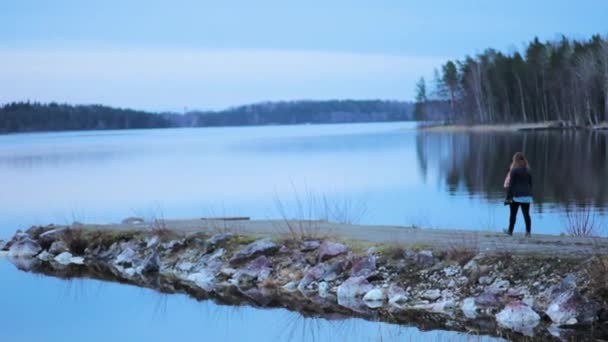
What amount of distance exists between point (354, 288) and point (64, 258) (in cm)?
880

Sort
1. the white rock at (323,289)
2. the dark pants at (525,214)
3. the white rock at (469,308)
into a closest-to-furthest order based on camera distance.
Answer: the white rock at (469,308), the white rock at (323,289), the dark pants at (525,214)

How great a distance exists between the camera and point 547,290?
13742 millimetres

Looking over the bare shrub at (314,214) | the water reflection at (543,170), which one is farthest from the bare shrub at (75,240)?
the water reflection at (543,170)

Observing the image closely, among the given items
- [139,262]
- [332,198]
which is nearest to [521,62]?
[332,198]

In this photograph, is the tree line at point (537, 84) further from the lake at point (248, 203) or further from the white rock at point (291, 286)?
the white rock at point (291, 286)

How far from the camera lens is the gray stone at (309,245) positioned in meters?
17.6

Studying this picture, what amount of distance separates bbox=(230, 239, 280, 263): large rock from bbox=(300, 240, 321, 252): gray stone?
592mm

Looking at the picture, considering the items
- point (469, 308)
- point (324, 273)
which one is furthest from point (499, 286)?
point (324, 273)

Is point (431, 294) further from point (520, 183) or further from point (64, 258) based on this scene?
point (64, 258)

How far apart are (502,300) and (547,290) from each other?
0.73 metres

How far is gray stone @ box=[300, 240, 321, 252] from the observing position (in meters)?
17.6

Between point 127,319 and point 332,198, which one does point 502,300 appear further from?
point 332,198

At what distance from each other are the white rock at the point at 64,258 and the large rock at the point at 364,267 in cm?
820

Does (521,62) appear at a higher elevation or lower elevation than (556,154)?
higher
